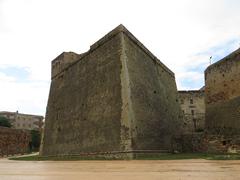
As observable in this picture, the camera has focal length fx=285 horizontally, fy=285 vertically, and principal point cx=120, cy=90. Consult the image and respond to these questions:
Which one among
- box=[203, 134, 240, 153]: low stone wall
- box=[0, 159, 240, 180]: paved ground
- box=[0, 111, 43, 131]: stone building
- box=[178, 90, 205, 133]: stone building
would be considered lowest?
box=[0, 159, 240, 180]: paved ground

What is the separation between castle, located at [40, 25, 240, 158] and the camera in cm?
1391

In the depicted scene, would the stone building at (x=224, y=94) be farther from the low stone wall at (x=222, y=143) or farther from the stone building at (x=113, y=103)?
the stone building at (x=113, y=103)

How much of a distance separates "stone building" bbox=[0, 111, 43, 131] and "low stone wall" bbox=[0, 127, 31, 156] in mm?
41293

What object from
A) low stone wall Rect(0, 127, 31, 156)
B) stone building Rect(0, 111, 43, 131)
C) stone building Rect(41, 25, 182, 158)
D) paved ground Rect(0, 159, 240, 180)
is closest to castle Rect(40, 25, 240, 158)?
stone building Rect(41, 25, 182, 158)

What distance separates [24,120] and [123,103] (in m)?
68.9

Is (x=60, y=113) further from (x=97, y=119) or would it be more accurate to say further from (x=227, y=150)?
(x=227, y=150)

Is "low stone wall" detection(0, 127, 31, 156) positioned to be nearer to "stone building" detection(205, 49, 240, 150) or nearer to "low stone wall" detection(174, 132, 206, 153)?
"low stone wall" detection(174, 132, 206, 153)

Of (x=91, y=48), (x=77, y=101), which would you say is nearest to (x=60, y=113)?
(x=77, y=101)

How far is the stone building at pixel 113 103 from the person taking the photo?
45.0 feet

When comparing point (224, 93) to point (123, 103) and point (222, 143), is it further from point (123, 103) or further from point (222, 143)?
point (123, 103)

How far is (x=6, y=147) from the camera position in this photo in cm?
3078

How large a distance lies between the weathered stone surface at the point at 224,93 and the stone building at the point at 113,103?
2.74 meters

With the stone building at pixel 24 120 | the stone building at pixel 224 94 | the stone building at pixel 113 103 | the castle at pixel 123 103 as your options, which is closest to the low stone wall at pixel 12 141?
the castle at pixel 123 103

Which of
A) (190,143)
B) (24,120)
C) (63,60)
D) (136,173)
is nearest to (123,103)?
(190,143)
